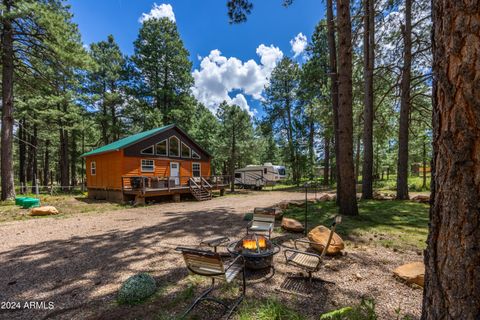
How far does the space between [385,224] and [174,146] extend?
565 inches

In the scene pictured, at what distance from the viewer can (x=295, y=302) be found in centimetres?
295

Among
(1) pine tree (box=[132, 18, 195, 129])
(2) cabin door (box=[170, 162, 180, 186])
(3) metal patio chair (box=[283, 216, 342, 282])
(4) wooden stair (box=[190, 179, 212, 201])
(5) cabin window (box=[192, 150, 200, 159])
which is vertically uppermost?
(1) pine tree (box=[132, 18, 195, 129])

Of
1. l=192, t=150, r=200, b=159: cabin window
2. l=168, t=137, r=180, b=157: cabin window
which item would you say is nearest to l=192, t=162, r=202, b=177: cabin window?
l=192, t=150, r=200, b=159: cabin window

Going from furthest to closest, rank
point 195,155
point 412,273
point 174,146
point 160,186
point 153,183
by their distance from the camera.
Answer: point 195,155 → point 174,146 → point 160,186 → point 153,183 → point 412,273

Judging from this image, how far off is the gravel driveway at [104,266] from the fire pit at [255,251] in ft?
1.04

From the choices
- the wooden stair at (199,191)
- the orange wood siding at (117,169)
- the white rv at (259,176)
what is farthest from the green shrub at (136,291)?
the white rv at (259,176)

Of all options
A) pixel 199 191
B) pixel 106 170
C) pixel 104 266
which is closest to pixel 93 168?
pixel 106 170

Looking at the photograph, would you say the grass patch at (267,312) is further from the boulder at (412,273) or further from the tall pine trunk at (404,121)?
the tall pine trunk at (404,121)

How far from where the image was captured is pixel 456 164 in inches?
53.8

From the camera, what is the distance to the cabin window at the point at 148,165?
49.2ft

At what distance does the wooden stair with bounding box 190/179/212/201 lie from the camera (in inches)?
582

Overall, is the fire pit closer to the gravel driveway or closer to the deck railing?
the gravel driveway

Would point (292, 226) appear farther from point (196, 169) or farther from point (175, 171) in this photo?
point (196, 169)

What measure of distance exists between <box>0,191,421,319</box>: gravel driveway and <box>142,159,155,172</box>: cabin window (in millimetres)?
7969
